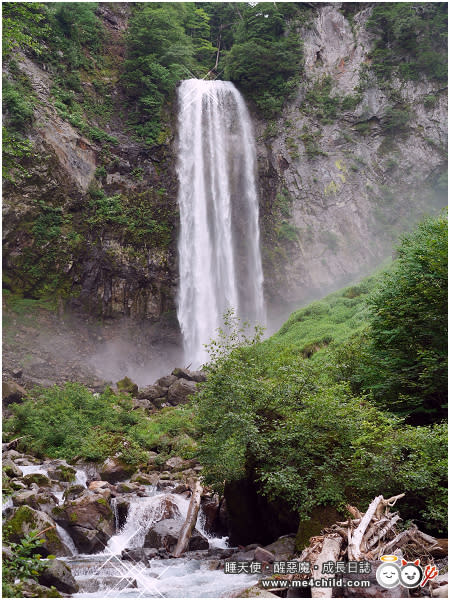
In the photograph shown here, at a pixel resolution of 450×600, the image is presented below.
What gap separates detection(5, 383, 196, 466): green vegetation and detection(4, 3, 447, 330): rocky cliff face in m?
11.4

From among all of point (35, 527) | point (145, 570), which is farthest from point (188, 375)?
point (35, 527)

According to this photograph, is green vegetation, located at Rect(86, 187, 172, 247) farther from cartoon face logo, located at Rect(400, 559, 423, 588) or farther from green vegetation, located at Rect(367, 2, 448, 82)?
cartoon face logo, located at Rect(400, 559, 423, 588)

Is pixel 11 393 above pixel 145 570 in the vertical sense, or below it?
above

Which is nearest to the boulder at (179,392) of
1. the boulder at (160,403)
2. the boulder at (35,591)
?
the boulder at (160,403)

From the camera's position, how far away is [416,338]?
9.90 m

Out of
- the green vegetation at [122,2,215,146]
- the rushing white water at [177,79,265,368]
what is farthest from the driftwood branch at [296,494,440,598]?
the green vegetation at [122,2,215,146]

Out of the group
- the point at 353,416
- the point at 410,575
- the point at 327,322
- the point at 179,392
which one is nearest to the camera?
the point at 410,575

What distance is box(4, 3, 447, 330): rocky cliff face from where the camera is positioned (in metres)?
28.3

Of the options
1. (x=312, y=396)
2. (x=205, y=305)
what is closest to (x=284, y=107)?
(x=205, y=305)

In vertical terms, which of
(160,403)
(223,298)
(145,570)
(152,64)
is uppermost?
(152,64)

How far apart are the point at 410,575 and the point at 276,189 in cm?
3227

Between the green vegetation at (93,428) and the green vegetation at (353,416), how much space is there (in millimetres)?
5805

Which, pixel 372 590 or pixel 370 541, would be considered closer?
pixel 372 590

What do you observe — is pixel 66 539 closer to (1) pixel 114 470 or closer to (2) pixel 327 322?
(1) pixel 114 470
